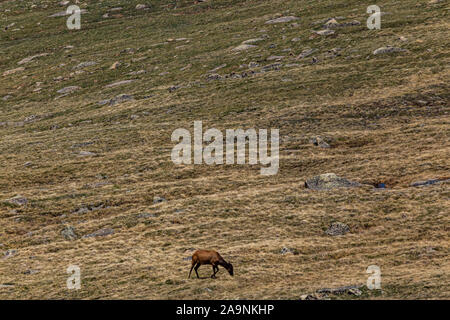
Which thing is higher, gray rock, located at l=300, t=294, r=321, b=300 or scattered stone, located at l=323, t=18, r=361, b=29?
scattered stone, located at l=323, t=18, r=361, b=29

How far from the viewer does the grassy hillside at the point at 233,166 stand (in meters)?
24.0

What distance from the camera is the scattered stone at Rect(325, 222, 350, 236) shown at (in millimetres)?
27781

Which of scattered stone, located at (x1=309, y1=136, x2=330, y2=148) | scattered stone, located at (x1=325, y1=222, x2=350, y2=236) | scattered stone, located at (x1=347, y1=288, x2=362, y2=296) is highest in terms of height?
scattered stone, located at (x1=309, y1=136, x2=330, y2=148)

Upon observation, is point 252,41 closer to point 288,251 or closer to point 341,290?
point 288,251

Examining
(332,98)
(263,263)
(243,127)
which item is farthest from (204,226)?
(332,98)

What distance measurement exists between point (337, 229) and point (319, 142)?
1765 centimetres

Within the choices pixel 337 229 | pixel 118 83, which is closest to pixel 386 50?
pixel 118 83

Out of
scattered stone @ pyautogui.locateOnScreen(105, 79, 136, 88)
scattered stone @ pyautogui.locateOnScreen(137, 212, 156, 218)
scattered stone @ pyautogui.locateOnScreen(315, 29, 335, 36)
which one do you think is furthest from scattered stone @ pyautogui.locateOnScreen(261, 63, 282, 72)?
scattered stone @ pyautogui.locateOnScreen(137, 212, 156, 218)

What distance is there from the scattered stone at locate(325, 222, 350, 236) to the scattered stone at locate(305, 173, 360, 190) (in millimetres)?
5924

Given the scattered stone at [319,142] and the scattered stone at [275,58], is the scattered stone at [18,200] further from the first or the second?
the scattered stone at [275,58]

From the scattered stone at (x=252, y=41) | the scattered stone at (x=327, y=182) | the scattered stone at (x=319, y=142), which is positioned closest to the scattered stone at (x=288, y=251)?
the scattered stone at (x=327, y=182)

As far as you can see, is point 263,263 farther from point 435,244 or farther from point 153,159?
point 153,159

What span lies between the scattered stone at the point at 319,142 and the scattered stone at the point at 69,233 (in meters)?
22.4

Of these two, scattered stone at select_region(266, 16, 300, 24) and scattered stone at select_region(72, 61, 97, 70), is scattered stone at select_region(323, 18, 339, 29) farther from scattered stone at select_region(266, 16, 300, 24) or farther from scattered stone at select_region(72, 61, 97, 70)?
scattered stone at select_region(72, 61, 97, 70)
